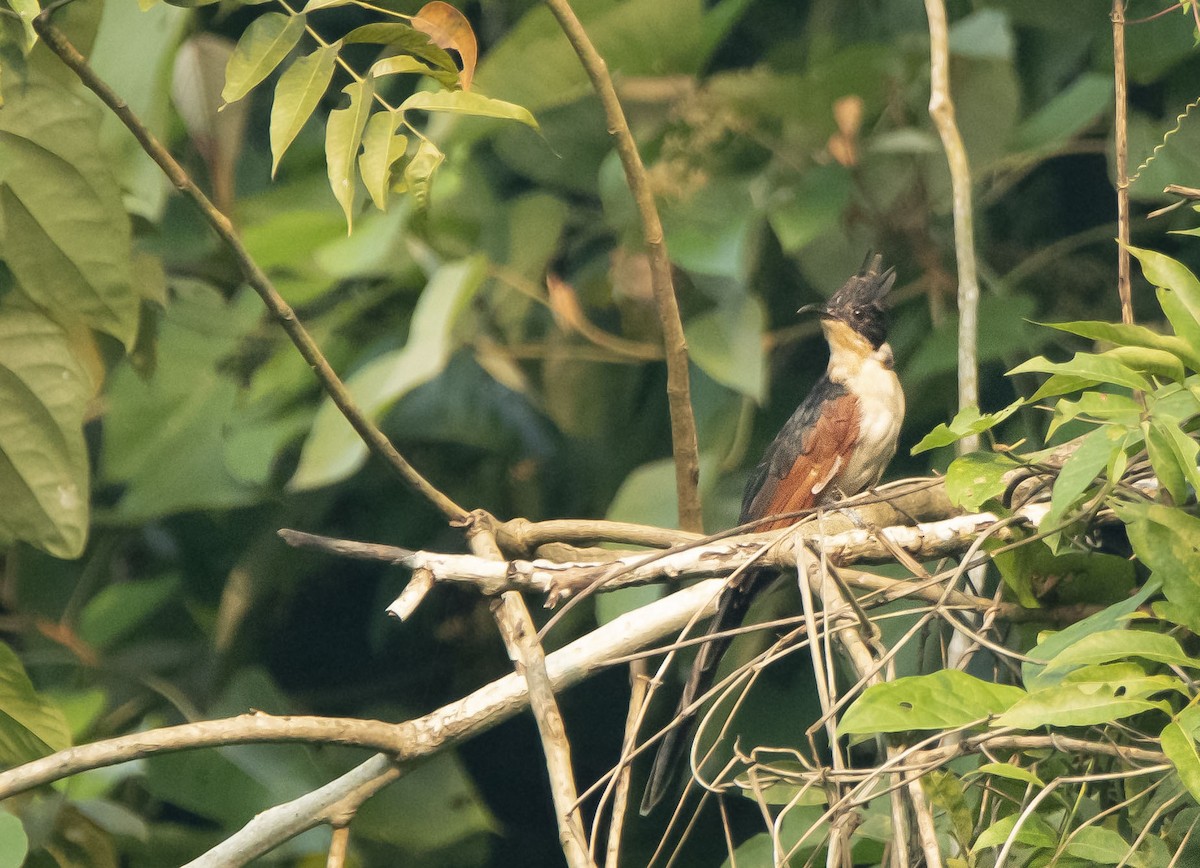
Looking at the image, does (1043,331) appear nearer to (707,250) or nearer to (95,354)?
(707,250)

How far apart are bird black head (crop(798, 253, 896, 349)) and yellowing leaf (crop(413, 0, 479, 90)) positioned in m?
1.26

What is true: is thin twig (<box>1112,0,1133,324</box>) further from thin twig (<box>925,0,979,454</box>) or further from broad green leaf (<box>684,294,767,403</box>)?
broad green leaf (<box>684,294,767,403</box>)

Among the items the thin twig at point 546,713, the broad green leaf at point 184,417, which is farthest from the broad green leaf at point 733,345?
the broad green leaf at point 184,417

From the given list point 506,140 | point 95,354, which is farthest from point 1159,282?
point 95,354

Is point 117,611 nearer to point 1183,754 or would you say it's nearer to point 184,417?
point 184,417

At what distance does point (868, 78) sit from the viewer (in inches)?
108

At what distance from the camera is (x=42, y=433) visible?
2.43 meters

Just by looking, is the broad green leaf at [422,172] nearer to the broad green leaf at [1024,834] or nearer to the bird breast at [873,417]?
the broad green leaf at [1024,834]

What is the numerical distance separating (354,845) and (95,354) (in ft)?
4.22

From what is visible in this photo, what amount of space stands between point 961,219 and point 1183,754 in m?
1.46

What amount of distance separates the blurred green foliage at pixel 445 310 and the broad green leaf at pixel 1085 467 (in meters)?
1.17

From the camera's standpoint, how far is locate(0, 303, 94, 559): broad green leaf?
2.41 meters

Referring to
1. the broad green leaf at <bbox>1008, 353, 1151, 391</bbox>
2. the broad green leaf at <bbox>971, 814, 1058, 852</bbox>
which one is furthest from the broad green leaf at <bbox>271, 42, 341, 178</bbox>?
the broad green leaf at <bbox>971, 814, 1058, 852</bbox>

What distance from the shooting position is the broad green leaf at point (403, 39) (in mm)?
1791
